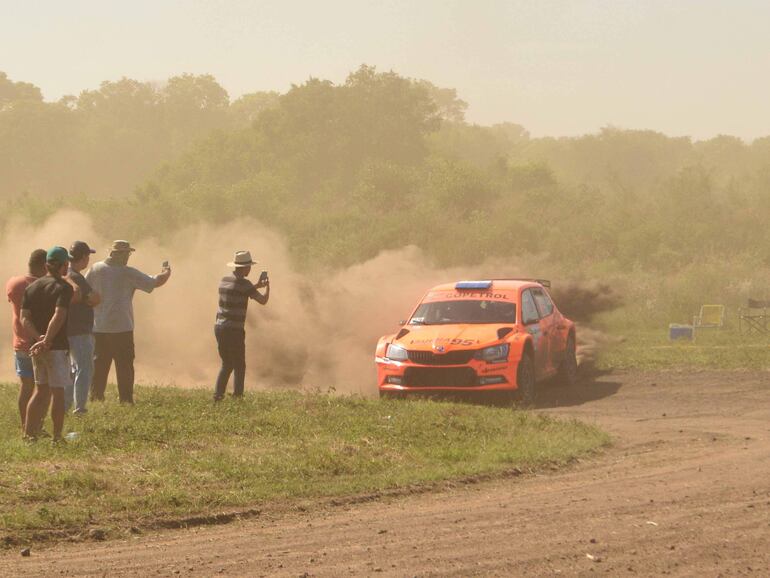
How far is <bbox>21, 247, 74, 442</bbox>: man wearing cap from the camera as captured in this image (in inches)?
445

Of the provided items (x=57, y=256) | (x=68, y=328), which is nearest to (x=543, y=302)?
(x=68, y=328)

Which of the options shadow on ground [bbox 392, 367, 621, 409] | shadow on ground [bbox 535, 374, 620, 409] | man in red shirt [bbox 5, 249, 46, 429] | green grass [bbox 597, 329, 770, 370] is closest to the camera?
man in red shirt [bbox 5, 249, 46, 429]

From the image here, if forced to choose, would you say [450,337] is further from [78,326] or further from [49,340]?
[49,340]

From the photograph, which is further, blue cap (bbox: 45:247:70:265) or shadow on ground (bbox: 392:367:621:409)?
shadow on ground (bbox: 392:367:621:409)

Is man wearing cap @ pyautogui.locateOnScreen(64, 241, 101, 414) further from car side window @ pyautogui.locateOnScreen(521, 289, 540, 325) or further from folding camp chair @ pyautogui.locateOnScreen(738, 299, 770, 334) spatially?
folding camp chair @ pyautogui.locateOnScreen(738, 299, 770, 334)

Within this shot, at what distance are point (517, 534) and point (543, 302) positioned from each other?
1161cm

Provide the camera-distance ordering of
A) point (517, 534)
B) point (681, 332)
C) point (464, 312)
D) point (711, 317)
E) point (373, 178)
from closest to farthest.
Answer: point (517, 534) → point (464, 312) → point (681, 332) → point (711, 317) → point (373, 178)

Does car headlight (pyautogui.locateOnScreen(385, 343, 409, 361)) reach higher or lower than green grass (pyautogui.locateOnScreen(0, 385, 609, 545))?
higher

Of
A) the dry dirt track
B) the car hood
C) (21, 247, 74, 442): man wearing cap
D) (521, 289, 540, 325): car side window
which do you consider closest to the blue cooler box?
→ (521, 289, 540, 325): car side window

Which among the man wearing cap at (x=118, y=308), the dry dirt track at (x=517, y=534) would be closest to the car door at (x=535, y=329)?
the dry dirt track at (x=517, y=534)

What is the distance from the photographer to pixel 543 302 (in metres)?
19.5

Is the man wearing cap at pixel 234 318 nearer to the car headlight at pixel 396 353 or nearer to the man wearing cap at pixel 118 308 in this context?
the man wearing cap at pixel 118 308

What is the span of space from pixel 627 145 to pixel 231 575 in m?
118

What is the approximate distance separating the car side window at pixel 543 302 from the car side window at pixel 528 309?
22cm
